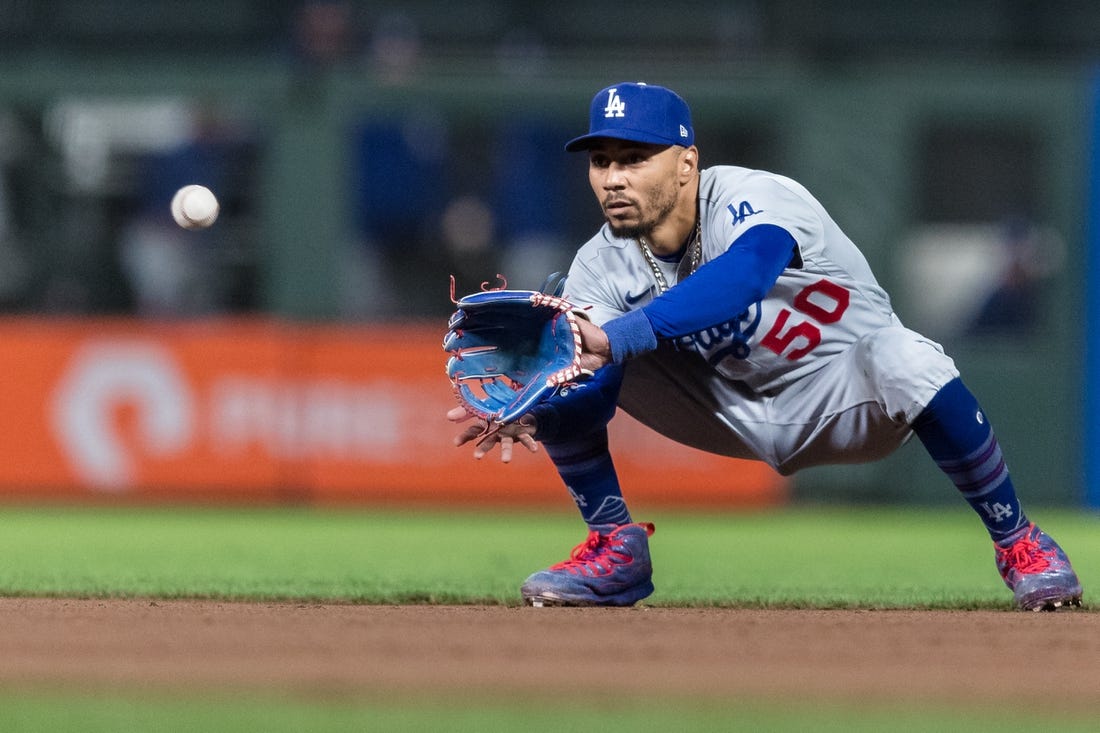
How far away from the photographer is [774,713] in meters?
3.13

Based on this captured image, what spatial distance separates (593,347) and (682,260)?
2.30 ft

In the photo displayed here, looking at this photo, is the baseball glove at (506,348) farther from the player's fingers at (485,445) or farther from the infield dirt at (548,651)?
the infield dirt at (548,651)

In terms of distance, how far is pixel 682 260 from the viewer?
17.0ft

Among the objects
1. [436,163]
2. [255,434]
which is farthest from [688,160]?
[436,163]

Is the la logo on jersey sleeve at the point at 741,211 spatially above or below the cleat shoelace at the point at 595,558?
Answer: above

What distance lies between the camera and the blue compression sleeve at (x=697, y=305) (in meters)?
4.57

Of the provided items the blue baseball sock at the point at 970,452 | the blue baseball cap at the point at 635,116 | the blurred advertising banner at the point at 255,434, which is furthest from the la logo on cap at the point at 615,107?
the blurred advertising banner at the point at 255,434

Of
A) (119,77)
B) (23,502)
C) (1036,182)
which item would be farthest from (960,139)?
(23,502)

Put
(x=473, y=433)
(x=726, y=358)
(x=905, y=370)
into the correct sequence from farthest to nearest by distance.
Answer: (x=726, y=358), (x=905, y=370), (x=473, y=433)

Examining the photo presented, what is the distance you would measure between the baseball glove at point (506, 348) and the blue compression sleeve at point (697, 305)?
5.8 inches

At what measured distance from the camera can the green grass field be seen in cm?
306

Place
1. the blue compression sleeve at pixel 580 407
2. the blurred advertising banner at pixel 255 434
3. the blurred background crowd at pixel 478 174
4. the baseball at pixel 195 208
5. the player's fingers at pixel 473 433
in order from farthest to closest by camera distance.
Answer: the blurred background crowd at pixel 478 174 → the blurred advertising banner at pixel 255 434 → the baseball at pixel 195 208 → the blue compression sleeve at pixel 580 407 → the player's fingers at pixel 473 433

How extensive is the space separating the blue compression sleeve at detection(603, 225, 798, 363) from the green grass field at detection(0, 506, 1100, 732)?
956 millimetres

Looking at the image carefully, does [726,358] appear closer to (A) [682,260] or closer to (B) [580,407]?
(A) [682,260]
